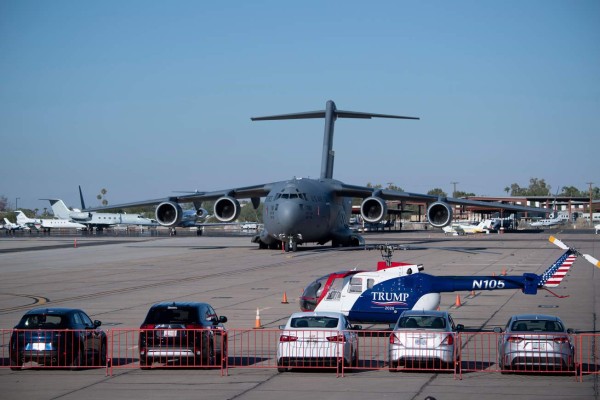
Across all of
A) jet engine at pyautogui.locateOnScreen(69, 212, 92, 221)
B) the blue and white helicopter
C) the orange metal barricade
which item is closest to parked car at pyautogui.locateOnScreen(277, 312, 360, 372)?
the orange metal barricade

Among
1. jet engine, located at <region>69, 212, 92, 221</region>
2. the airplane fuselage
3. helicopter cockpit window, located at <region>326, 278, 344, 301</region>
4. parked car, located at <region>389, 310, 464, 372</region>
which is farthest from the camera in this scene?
jet engine, located at <region>69, 212, 92, 221</region>

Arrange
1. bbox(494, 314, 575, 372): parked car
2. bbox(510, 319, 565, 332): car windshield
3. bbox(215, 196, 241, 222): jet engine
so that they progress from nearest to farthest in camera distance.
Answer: bbox(494, 314, 575, 372): parked car, bbox(510, 319, 565, 332): car windshield, bbox(215, 196, 241, 222): jet engine

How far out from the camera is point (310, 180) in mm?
55062

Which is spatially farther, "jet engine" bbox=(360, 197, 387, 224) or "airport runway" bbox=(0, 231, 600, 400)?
"jet engine" bbox=(360, 197, 387, 224)

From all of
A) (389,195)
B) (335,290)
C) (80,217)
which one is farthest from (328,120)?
(80,217)

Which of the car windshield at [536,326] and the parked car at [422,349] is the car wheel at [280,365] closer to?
the parked car at [422,349]

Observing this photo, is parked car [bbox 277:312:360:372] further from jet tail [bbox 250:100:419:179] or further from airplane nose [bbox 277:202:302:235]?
jet tail [bbox 250:100:419:179]

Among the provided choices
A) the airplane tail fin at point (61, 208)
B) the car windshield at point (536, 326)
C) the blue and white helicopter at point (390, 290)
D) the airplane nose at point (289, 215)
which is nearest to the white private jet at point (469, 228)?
the airplane nose at point (289, 215)

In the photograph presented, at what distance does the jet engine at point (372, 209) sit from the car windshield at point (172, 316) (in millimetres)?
38585

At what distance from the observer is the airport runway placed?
14.4m

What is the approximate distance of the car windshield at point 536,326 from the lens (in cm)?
1625

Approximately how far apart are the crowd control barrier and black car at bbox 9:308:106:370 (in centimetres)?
2

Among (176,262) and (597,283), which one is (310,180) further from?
(597,283)

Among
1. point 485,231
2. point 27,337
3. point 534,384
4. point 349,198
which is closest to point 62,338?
point 27,337
